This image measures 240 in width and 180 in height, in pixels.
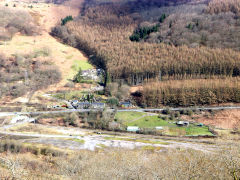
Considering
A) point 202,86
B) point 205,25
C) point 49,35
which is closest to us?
point 202,86

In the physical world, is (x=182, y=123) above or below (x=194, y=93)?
below

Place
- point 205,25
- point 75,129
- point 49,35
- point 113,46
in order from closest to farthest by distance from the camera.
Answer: point 75,129
point 205,25
point 113,46
point 49,35

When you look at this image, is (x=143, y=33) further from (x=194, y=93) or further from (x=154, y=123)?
(x=154, y=123)

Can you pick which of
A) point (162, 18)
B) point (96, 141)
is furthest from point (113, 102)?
point (162, 18)

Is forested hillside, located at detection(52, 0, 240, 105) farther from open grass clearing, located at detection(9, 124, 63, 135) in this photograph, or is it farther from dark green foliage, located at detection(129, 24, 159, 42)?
open grass clearing, located at detection(9, 124, 63, 135)

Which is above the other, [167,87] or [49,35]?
[49,35]

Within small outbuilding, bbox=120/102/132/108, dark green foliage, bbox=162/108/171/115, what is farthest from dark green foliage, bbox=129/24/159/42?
dark green foliage, bbox=162/108/171/115

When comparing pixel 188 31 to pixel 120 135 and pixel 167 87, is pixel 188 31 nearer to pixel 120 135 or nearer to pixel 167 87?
pixel 167 87

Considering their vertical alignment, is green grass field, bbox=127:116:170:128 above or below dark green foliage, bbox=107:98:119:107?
below

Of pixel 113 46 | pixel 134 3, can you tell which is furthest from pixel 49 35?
pixel 134 3
